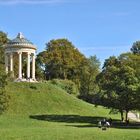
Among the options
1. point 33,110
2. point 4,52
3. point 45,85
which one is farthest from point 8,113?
point 4,52

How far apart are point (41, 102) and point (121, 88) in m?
15.3

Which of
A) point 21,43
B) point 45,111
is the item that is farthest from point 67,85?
point 45,111

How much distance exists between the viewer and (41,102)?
74.7 meters

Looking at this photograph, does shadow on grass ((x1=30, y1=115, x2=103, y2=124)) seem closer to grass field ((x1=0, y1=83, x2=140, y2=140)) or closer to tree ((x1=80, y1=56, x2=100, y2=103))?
grass field ((x1=0, y1=83, x2=140, y2=140))

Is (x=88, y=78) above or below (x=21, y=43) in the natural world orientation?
below

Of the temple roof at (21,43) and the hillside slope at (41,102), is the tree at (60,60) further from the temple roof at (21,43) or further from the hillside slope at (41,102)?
the hillside slope at (41,102)

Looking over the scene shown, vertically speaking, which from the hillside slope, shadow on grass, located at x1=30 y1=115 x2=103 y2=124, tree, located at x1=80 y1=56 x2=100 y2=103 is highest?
tree, located at x1=80 y1=56 x2=100 y2=103

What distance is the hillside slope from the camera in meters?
71.2

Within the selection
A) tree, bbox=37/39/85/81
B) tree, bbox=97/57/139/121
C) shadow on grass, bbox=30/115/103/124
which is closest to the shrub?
tree, bbox=37/39/85/81

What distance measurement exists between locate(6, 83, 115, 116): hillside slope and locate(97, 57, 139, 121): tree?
839 centimetres

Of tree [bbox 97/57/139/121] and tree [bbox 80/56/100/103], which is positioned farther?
tree [bbox 80/56/100/103]

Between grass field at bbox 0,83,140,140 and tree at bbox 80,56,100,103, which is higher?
tree at bbox 80,56,100,103

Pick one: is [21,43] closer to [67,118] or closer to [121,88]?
[67,118]

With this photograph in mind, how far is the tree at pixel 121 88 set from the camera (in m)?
62.9
